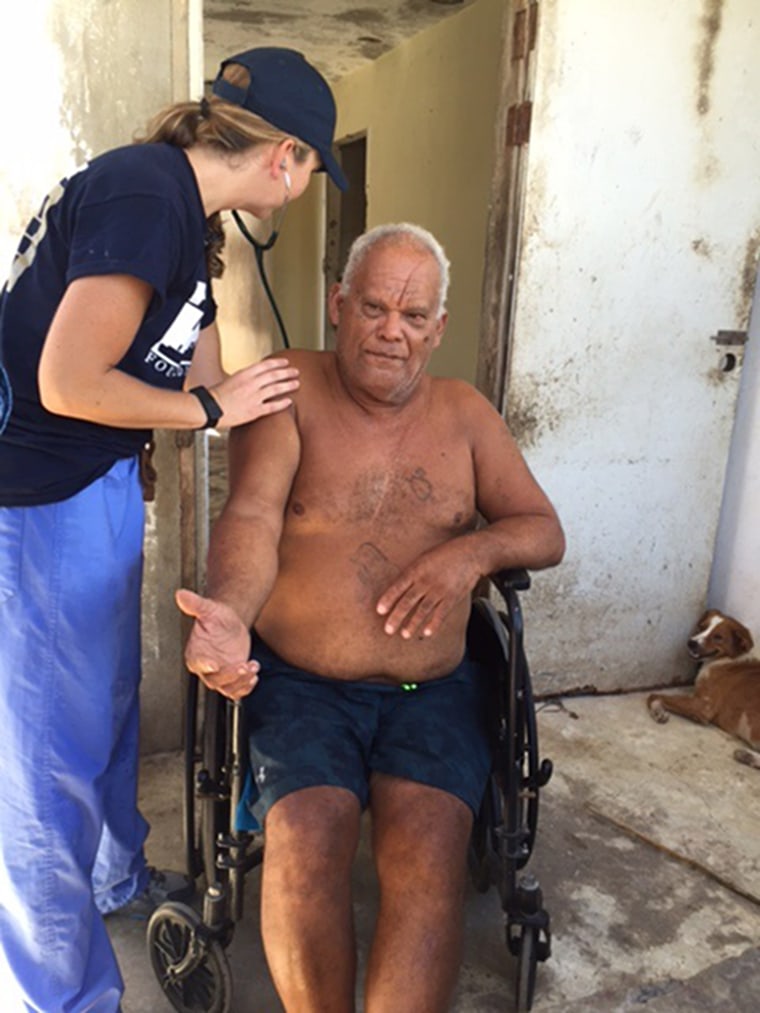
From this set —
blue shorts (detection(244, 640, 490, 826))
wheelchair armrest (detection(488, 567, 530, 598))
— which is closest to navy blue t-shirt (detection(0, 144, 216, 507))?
blue shorts (detection(244, 640, 490, 826))

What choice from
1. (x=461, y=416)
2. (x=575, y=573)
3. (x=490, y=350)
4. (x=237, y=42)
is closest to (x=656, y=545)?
(x=575, y=573)

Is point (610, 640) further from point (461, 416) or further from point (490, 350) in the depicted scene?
point (461, 416)

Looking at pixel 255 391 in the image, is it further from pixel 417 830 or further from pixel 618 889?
pixel 618 889

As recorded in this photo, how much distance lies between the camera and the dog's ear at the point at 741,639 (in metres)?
3.22

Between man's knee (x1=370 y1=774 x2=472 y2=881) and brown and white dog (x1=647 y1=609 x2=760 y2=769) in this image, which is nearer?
man's knee (x1=370 y1=774 x2=472 y2=881)

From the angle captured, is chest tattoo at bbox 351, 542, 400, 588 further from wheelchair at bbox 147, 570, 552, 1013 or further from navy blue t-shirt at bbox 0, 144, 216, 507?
navy blue t-shirt at bbox 0, 144, 216, 507

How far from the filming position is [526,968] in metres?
1.71

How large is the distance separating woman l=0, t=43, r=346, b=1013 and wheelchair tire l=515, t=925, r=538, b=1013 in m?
0.76

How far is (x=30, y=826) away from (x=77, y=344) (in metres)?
0.81

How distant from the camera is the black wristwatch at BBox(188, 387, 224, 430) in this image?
1.56 metres

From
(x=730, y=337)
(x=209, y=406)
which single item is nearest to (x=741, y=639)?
(x=730, y=337)

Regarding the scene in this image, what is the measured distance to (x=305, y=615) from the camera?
6.03 ft

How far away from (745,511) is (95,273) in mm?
2743

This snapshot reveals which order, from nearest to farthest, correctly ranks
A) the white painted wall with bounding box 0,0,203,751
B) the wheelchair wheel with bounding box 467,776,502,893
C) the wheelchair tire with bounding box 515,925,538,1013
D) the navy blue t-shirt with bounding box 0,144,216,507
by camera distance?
the navy blue t-shirt with bounding box 0,144,216,507
the wheelchair tire with bounding box 515,925,538,1013
the wheelchair wheel with bounding box 467,776,502,893
the white painted wall with bounding box 0,0,203,751
